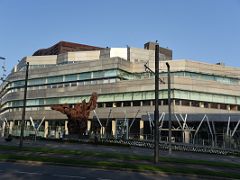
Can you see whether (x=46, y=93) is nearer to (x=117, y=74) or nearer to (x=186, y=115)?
(x=117, y=74)

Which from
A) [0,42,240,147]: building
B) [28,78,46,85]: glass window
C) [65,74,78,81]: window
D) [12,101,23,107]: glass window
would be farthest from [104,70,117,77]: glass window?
[12,101,23,107]: glass window

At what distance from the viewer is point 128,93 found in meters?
68.8

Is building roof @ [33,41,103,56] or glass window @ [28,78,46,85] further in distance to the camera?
building roof @ [33,41,103,56]

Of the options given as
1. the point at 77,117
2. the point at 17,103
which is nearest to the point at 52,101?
the point at 17,103

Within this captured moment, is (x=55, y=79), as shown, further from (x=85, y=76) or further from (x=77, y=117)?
(x=77, y=117)

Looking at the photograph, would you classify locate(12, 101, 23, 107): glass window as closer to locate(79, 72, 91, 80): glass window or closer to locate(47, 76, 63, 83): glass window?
locate(47, 76, 63, 83): glass window

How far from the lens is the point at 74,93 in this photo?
77.0m

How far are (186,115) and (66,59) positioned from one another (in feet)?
142

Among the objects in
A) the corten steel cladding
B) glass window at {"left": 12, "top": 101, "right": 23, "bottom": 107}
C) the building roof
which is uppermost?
the building roof

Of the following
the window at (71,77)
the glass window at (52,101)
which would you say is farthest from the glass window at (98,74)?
the glass window at (52,101)

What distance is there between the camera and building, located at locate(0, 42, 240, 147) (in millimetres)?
58719

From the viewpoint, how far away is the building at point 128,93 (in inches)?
2312

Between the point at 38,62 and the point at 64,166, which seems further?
the point at 38,62

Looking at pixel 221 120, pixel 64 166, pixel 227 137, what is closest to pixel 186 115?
pixel 221 120
